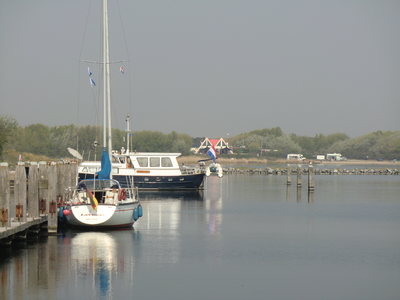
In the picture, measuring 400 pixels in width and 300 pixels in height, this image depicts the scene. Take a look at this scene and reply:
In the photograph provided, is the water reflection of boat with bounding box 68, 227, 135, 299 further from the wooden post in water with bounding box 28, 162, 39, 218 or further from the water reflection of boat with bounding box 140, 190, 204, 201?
the water reflection of boat with bounding box 140, 190, 204, 201

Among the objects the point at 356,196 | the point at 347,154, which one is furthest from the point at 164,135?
the point at 356,196

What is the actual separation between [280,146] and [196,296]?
16803cm

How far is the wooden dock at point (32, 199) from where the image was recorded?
55.6ft

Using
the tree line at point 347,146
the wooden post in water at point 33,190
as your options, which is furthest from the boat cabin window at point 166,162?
the tree line at point 347,146

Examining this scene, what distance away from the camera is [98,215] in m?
21.9

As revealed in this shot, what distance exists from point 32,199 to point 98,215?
2.96 metres

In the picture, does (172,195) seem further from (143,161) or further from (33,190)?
(33,190)

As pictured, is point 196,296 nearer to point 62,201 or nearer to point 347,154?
point 62,201

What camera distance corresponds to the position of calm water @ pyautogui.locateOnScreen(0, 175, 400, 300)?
46.3 feet

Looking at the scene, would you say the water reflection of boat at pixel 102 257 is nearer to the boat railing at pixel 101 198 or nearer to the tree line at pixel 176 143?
the boat railing at pixel 101 198

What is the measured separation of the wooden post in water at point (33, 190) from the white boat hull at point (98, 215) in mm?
1618

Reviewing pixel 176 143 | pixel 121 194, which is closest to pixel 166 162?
pixel 121 194

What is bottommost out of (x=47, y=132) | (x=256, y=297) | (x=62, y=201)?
(x=256, y=297)

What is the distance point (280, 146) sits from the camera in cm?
17925
